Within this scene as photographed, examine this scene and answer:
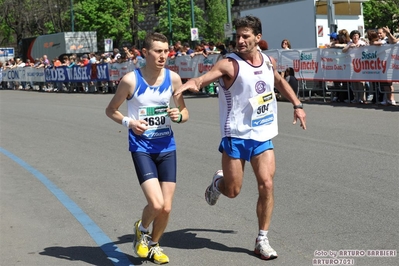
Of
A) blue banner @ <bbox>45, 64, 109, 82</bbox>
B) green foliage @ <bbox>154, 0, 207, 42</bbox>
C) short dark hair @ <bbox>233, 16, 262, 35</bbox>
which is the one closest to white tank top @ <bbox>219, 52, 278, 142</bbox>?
short dark hair @ <bbox>233, 16, 262, 35</bbox>

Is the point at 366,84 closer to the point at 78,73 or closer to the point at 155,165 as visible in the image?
the point at 155,165

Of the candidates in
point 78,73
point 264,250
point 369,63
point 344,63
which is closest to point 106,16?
point 78,73

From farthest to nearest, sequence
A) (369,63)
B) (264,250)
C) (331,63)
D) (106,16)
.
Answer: (106,16) < (331,63) < (369,63) < (264,250)

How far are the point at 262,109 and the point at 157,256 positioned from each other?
4.90 feet

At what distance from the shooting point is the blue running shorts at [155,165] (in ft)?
19.6

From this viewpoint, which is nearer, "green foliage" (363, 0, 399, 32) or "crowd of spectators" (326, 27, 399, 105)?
"crowd of spectators" (326, 27, 399, 105)

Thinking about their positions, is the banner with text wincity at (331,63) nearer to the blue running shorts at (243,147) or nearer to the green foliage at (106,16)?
the blue running shorts at (243,147)

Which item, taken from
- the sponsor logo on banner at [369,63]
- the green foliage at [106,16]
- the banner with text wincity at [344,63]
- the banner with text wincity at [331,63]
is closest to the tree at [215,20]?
the green foliage at [106,16]

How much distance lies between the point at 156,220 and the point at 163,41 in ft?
4.83

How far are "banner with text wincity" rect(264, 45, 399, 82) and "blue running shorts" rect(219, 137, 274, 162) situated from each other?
10.7 metres

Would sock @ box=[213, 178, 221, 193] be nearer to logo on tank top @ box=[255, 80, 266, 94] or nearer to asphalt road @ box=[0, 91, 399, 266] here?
asphalt road @ box=[0, 91, 399, 266]

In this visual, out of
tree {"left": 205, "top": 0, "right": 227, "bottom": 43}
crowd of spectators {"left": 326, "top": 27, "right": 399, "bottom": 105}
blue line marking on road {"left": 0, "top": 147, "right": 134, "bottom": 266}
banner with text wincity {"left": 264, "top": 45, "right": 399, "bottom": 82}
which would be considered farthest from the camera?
tree {"left": 205, "top": 0, "right": 227, "bottom": 43}

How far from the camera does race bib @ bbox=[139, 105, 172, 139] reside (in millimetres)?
6011

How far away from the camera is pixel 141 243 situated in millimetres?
6051
